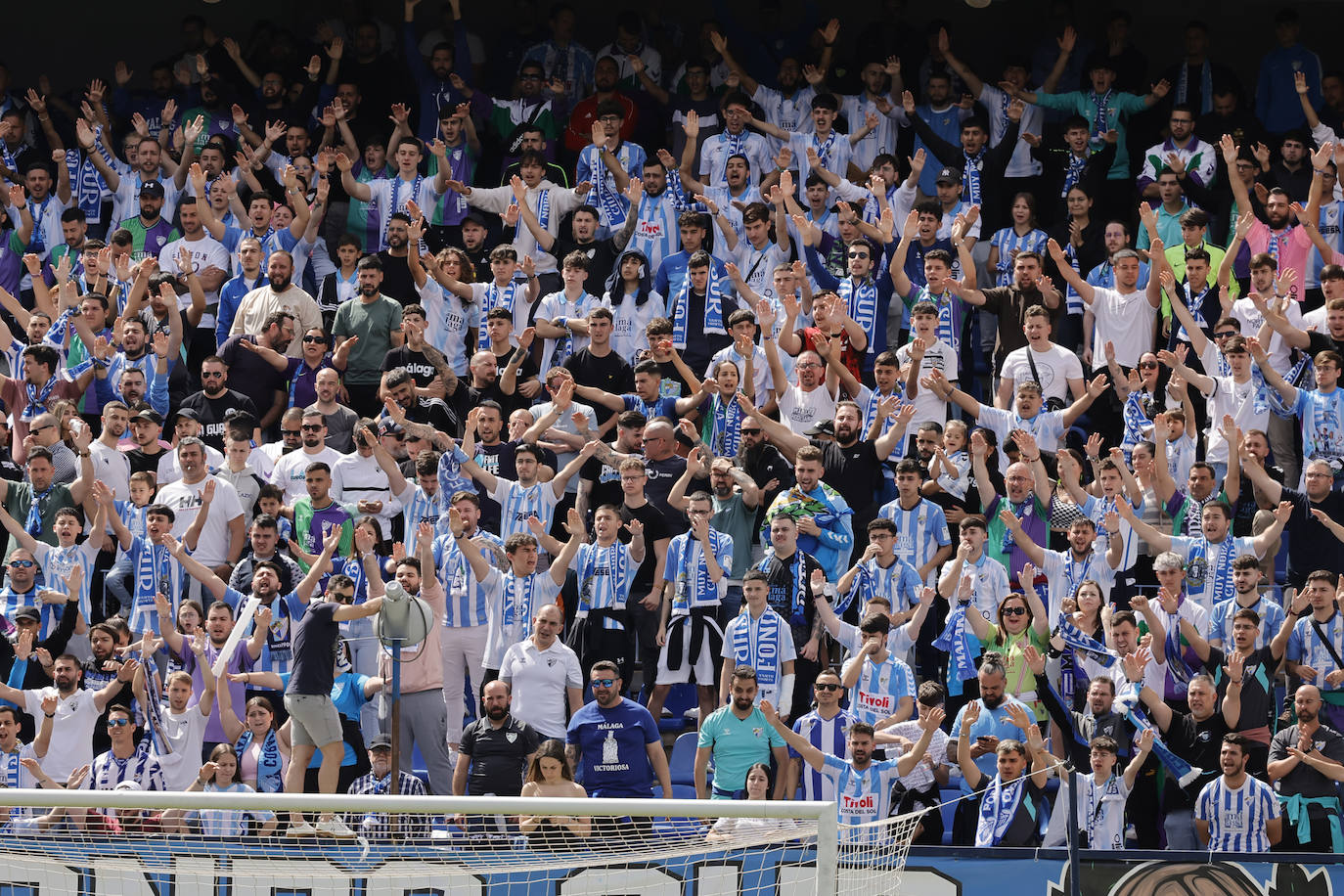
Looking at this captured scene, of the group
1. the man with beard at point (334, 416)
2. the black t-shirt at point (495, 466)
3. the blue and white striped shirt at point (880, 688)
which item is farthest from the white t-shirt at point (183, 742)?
the blue and white striped shirt at point (880, 688)

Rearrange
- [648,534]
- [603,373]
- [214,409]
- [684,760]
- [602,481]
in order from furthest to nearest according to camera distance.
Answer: [603,373]
[214,409]
[602,481]
[648,534]
[684,760]

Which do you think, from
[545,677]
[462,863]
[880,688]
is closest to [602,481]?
[545,677]

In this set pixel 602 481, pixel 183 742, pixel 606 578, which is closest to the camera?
pixel 183 742

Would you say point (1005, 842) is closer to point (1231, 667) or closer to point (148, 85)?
point (1231, 667)

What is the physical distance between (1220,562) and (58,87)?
591 inches

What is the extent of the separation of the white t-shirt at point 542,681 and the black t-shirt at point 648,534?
3.28 ft

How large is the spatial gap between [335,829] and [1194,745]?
5735 mm

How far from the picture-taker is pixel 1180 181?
56.6 feet

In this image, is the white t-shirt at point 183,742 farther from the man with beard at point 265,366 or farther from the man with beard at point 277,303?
the man with beard at point 277,303

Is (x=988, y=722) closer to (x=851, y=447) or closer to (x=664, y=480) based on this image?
(x=851, y=447)

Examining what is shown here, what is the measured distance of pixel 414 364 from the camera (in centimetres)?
1585

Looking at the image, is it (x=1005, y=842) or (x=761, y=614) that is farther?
(x=761, y=614)

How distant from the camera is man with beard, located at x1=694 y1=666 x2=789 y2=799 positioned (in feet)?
40.8

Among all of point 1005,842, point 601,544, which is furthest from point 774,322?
point 1005,842
